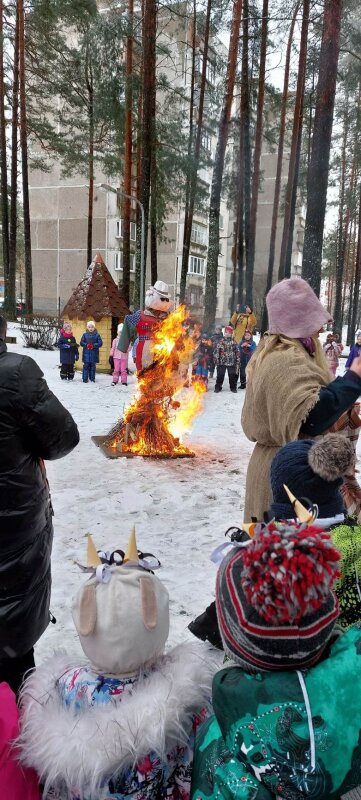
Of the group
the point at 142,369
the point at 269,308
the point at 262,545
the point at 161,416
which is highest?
the point at 269,308

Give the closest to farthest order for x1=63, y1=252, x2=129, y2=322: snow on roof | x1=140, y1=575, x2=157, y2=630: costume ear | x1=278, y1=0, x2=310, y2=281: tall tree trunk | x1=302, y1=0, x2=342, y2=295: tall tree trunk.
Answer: x1=140, y1=575, x2=157, y2=630: costume ear < x1=302, y1=0, x2=342, y2=295: tall tree trunk < x1=63, y1=252, x2=129, y2=322: snow on roof < x1=278, y1=0, x2=310, y2=281: tall tree trunk

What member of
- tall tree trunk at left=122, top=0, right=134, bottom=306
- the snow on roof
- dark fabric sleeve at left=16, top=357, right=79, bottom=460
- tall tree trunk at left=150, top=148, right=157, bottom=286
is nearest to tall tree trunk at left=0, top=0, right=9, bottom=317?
tall tree trunk at left=122, top=0, right=134, bottom=306

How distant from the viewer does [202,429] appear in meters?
9.52

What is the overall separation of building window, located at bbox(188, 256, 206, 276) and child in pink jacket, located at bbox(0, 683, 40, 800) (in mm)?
42626

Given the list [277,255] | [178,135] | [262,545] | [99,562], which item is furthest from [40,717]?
[277,255]

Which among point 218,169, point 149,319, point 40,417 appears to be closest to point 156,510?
point 149,319

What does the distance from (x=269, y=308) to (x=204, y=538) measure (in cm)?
290

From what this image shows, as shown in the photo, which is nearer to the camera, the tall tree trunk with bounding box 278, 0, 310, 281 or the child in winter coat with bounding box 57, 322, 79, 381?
the child in winter coat with bounding box 57, 322, 79, 381

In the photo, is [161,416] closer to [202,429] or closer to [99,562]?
[202,429]

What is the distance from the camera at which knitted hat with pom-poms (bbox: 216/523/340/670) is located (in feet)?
3.55

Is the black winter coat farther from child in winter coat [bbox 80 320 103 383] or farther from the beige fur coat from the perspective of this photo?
child in winter coat [bbox 80 320 103 383]

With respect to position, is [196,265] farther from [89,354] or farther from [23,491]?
[23,491]

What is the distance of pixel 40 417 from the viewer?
201 cm

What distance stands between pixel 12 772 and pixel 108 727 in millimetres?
300
